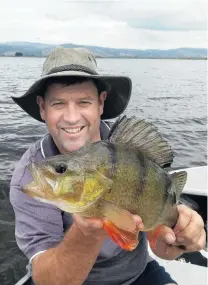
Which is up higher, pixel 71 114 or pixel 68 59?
pixel 68 59

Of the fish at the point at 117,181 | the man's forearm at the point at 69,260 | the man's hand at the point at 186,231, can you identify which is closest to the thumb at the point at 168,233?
the man's hand at the point at 186,231

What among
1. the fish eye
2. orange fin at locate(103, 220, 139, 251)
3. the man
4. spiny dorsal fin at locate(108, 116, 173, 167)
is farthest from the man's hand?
the fish eye

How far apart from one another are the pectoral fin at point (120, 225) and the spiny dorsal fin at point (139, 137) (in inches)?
18.7

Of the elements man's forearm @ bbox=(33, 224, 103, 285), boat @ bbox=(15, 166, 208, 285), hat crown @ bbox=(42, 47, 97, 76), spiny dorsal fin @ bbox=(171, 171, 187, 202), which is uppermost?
hat crown @ bbox=(42, 47, 97, 76)

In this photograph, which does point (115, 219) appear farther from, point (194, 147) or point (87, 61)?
point (194, 147)

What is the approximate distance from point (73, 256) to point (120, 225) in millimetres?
679

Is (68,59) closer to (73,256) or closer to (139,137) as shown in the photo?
(139,137)

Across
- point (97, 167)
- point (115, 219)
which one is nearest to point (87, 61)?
point (97, 167)

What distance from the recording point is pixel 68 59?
3416 mm

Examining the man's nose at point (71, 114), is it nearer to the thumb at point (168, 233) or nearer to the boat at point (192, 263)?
the thumb at point (168, 233)

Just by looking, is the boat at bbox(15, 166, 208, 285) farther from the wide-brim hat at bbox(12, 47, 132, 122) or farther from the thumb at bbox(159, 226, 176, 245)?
the wide-brim hat at bbox(12, 47, 132, 122)

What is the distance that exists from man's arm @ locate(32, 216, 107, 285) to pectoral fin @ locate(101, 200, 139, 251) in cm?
8

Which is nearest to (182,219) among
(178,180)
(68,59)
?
(178,180)

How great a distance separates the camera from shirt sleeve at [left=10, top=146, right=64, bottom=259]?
3.04 meters
